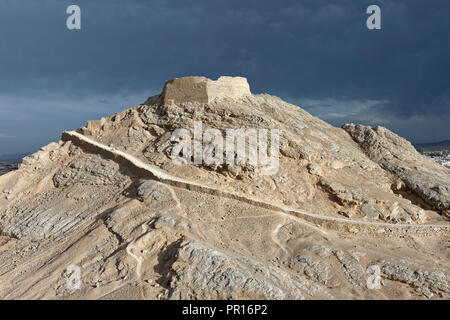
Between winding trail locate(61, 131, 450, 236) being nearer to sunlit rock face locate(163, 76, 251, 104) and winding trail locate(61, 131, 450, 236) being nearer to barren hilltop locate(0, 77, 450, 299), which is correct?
barren hilltop locate(0, 77, 450, 299)

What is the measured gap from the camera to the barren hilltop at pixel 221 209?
9.94m

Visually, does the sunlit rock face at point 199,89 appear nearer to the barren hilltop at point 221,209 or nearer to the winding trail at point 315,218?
the barren hilltop at point 221,209

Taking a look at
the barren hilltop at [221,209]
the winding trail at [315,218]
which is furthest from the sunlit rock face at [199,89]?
the winding trail at [315,218]

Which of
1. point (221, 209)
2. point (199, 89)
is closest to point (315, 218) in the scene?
point (221, 209)

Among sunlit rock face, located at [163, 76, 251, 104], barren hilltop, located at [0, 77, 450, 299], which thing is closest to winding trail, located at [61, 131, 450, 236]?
barren hilltop, located at [0, 77, 450, 299]

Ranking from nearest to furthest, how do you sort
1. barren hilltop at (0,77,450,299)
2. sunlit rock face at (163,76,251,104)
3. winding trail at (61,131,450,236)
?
barren hilltop at (0,77,450,299) < winding trail at (61,131,450,236) < sunlit rock face at (163,76,251,104)

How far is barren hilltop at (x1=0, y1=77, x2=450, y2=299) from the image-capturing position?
9938mm

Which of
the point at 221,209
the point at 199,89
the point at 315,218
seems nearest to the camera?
the point at 221,209

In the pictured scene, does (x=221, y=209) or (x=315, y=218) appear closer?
(x=221, y=209)

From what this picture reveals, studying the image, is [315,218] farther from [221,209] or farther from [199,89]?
[199,89]

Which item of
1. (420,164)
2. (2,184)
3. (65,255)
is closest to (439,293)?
(420,164)

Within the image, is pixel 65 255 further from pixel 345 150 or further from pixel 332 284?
pixel 345 150

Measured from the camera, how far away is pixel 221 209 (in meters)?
13.3

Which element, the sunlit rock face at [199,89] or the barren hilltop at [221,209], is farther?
the sunlit rock face at [199,89]
